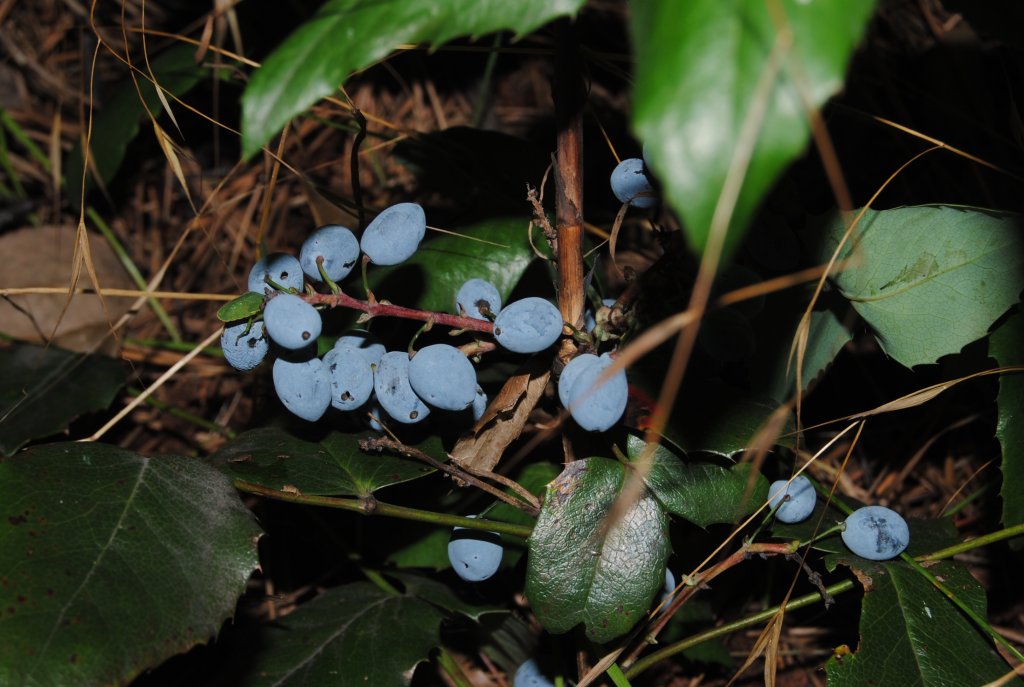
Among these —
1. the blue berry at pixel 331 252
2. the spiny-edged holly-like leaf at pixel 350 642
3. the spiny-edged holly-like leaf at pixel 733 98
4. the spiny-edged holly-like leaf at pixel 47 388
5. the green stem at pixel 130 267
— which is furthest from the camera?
the green stem at pixel 130 267

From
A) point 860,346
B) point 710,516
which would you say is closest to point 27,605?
point 710,516

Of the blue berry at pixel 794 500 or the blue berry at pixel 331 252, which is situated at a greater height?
the blue berry at pixel 331 252

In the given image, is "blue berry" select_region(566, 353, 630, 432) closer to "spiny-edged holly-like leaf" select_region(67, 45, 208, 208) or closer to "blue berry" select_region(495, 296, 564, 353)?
"blue berry" select_region(495, 296, 564, 353)

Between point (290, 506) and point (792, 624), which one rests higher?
point (290, 506)

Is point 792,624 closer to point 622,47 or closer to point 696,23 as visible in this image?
point 696,23

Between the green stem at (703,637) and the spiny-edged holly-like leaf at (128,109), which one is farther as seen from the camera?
the spiny-edged holly-like leaf at (128,109)

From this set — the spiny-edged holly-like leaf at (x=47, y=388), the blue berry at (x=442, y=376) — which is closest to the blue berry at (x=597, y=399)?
the blue berry at (x=442, y=376)

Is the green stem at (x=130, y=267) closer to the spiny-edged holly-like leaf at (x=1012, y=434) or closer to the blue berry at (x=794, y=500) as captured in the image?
the blue berry at (x=794, y=500)
